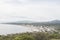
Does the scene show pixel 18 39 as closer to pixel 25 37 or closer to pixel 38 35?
pixel 25 37

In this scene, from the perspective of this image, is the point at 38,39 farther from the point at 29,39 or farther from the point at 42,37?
the point at 29,39

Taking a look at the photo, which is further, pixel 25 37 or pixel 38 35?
pixel 38 35

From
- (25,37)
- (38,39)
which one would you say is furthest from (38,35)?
(25,37)

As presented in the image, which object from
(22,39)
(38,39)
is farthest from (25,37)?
(38,39)

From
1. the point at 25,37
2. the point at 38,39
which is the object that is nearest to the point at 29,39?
the point at 25,37

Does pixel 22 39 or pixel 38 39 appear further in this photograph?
pixel 38 39

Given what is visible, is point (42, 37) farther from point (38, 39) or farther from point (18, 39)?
point (18, 39)

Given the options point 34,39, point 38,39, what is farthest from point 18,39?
point 38,39
